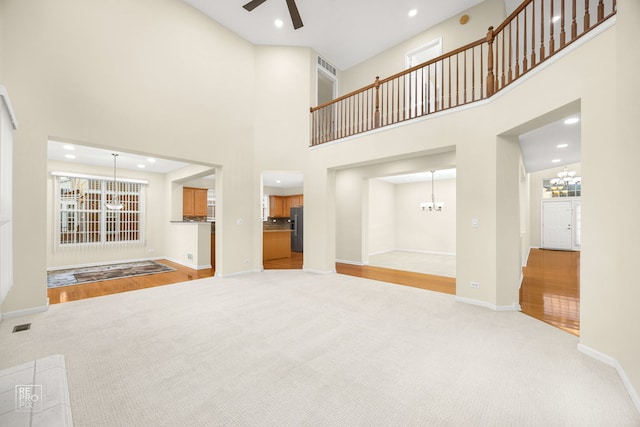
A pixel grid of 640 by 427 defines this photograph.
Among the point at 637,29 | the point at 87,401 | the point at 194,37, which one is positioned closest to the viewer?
the point at 87,401

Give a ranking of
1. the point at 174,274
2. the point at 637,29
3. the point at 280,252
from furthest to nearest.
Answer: the point at 280,252 < the point at 174,274 < the point at 637,29

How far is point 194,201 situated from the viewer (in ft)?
28.0

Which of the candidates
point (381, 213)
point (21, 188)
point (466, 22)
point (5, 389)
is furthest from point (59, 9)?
point (381, 213)

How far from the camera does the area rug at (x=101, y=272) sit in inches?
200

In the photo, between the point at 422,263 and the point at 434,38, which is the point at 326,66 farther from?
the point at 422,263

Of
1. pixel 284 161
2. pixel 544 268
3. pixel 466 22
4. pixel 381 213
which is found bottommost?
pixel 544 268

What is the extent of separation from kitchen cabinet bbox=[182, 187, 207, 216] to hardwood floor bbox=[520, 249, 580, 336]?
880 centimetres

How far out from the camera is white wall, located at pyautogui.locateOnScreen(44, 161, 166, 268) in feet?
20.2

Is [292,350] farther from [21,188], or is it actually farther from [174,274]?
[174,274]

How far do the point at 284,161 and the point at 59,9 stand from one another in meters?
4.08

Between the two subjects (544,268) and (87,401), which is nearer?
(87,401)

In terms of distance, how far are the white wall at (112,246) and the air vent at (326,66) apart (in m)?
5.82

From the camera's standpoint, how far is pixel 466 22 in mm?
5398

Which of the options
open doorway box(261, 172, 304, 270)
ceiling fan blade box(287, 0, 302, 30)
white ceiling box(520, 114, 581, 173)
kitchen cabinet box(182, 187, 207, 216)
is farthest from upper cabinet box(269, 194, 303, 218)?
white ceiling box(520, 114, 581, 173)
